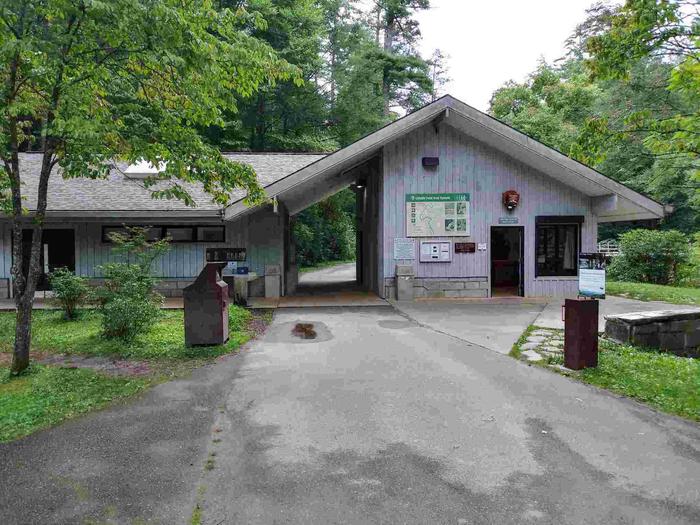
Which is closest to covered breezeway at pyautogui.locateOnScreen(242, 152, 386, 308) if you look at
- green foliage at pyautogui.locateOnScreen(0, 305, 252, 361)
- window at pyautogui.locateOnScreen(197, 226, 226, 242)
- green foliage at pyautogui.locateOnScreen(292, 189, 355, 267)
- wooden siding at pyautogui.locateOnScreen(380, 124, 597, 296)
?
wooden siding at pyautogui.locateOnScreen(380, 124, 597, 296)

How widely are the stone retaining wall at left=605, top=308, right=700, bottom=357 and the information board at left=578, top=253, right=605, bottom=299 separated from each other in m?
1.78

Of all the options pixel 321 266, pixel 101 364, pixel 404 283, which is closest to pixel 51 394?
pixel 101 364

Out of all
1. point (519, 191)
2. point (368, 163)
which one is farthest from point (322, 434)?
point (368, 163)

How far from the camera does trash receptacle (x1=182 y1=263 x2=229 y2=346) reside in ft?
24.6

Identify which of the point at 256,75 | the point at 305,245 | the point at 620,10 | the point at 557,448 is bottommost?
the point at 557,448

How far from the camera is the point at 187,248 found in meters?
14.1

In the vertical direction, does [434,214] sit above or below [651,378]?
above

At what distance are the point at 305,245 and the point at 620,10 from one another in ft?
81.9

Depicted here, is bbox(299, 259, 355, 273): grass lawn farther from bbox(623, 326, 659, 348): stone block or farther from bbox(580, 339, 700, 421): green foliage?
bbox(580, 339, 700, 421): green foliage

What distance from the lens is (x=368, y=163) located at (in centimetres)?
1628

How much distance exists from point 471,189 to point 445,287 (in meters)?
2.94

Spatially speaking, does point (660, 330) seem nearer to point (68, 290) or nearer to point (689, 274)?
point (68, 290)

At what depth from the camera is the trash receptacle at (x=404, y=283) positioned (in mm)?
13367

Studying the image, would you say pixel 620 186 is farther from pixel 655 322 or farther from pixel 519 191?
pixel 655 322
